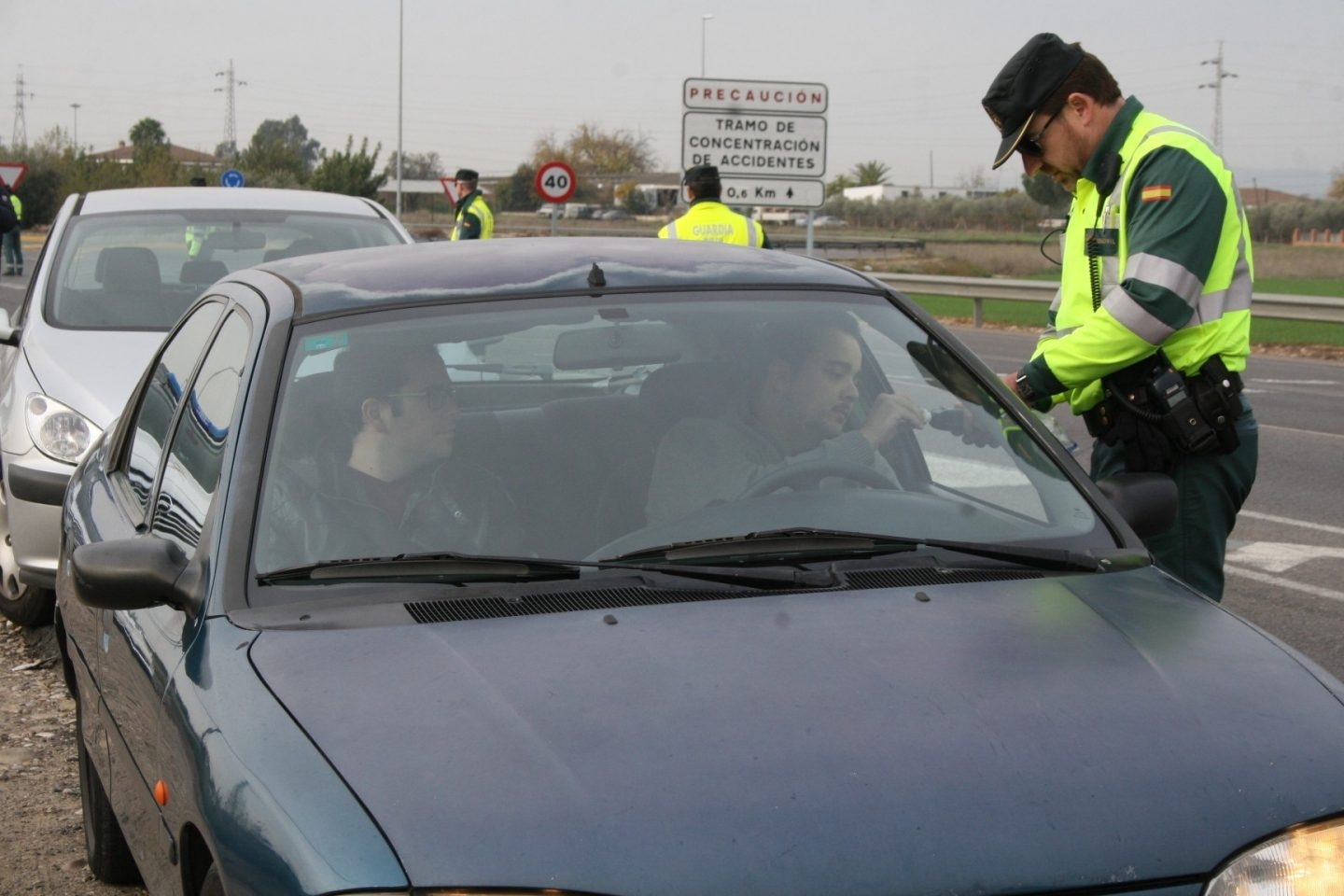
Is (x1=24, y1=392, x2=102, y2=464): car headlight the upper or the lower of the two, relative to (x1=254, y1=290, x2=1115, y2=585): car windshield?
lower

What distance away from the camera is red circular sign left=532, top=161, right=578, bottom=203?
2475cm

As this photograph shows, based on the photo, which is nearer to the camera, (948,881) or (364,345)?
(948,881)

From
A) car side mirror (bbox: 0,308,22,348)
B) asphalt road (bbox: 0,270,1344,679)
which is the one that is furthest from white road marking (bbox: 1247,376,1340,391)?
car side mirror (bbox: 0,308,22,348)

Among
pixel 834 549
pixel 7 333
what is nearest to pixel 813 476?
pixel 834 549

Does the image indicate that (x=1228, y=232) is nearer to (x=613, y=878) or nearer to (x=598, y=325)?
(x=598, y=325)

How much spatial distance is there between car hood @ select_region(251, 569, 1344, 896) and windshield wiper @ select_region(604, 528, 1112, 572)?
0.59ft

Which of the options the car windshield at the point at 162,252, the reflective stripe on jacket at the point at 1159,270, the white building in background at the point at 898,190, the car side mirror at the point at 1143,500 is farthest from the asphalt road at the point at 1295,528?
the white building in background at the point at 898,190

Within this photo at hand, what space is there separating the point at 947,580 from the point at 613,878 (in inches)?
42.5

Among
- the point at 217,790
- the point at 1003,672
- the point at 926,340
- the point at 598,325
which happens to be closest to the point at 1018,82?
the point at 926,340

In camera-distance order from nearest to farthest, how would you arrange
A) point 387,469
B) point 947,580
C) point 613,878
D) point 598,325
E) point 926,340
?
point 613,878, point 947,580, point 387,469, point 598,325, point 926,340

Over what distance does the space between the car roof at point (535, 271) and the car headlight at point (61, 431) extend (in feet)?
8.47

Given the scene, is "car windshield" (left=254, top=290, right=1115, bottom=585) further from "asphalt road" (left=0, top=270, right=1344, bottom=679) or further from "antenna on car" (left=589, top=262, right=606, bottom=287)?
"asphalt road" (left=0, top=270, right=1344, bottom=679)

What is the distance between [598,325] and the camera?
342 centimetres

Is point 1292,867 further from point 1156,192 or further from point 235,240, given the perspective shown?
point 235,240
